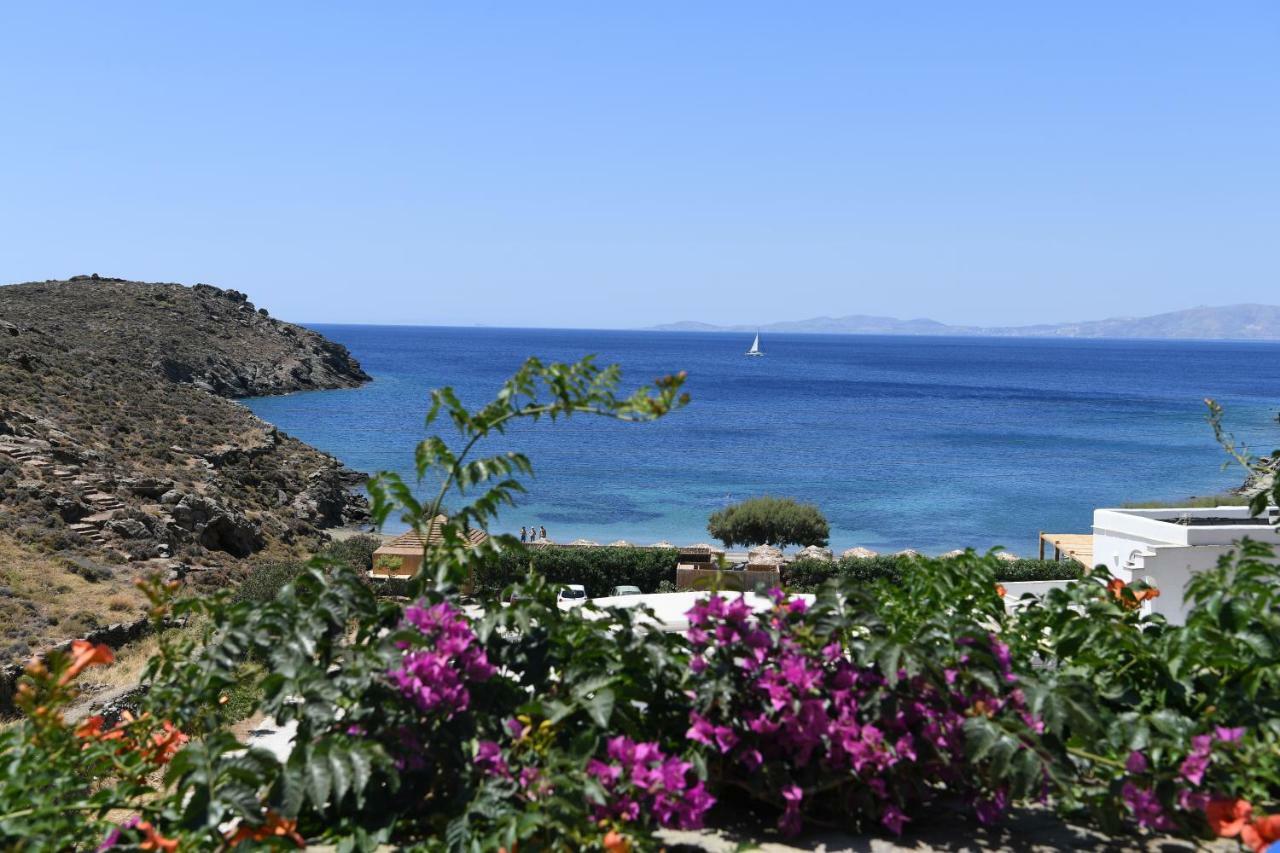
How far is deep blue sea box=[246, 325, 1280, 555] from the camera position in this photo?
41.3 meters

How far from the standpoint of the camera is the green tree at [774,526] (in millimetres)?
30297

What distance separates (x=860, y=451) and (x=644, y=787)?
61.3m

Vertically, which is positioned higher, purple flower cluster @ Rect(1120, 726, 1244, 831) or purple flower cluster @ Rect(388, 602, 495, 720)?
purple flower cluster @ Rect(388, 602, 495, 720)

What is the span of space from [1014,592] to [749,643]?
10.3 meters

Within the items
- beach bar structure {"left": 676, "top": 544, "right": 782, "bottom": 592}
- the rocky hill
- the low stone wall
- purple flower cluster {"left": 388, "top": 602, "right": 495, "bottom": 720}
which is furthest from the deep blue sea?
the low stone wall

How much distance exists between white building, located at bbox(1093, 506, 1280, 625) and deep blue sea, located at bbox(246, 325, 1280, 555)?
2.46m

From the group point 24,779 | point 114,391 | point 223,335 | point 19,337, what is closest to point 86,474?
point 114,391

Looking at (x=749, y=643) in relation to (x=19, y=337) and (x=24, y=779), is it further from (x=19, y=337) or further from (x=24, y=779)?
(x=19, y=337)

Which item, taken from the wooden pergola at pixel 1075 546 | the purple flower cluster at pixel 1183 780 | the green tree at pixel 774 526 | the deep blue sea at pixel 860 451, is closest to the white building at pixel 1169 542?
the deep blue sea at pixel 860 451

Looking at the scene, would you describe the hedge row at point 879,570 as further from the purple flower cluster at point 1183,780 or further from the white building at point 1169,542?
the purple flower cluster at point 1183,780

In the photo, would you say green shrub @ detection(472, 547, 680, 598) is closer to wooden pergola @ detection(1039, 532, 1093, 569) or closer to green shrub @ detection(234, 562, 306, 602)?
green shrub @ detection(234, 562, 306, 602)

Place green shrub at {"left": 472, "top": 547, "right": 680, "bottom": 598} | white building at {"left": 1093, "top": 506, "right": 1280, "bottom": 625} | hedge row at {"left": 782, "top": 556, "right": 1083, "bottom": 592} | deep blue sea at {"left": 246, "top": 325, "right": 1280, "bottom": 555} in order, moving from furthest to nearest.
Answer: deep blue sea at {"left": 246, "top": 325, "right": 1280, "bottom": 555}
green shrub at {"left": 472, "top": 547, "right": 680, "bottom": 598}
hedge row at {"left": 782, "top": 556, "right": 1083, "bottom": 592}
white building at {"left": 1093, "top": 506, "right": 1280, "bottom": 625}

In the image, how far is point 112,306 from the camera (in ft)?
242

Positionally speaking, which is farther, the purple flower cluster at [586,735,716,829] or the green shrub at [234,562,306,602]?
the green shrub at [234,562,306,602]
